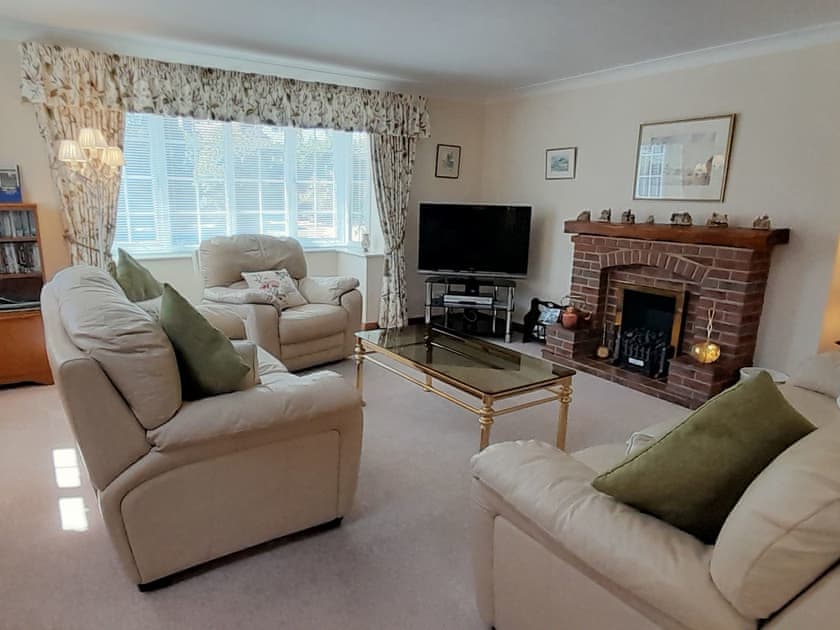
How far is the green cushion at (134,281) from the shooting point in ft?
10.4

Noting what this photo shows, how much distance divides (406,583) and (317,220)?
4.05m

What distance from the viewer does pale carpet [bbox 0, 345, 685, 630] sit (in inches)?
69.1

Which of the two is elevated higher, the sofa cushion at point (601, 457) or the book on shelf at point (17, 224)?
the book on shelf at point (17, 224)

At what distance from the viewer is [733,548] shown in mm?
1020

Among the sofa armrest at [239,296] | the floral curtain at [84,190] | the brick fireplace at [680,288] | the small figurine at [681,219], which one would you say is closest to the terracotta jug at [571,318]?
the brick fireplace at [680,288]

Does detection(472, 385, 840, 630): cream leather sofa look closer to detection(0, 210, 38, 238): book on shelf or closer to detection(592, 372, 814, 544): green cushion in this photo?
detection(592, 372, 814, 544): green cushion

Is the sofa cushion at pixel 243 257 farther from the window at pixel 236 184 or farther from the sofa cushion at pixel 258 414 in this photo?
the sofa cushion at pixel 258 414

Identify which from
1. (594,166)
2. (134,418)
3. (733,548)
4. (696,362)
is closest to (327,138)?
(594,166)

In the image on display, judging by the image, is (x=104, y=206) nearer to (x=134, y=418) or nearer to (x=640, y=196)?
(x=134, y=418)

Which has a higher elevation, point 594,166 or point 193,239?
point 594,166

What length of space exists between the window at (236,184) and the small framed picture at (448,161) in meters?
0.73

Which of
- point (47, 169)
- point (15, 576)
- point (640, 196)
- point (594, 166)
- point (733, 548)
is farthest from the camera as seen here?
point (594, 166)

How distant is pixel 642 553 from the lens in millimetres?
1150

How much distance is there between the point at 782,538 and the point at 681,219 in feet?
11.1
